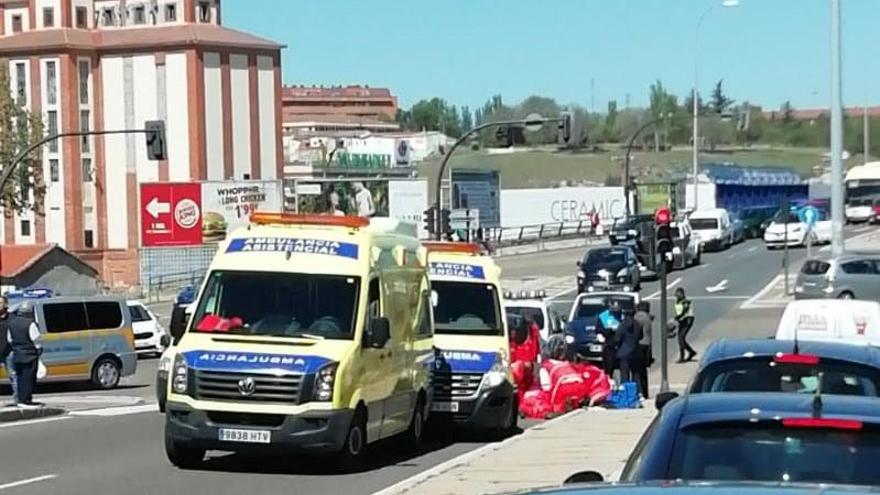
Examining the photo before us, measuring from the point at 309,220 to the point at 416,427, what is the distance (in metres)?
2.98

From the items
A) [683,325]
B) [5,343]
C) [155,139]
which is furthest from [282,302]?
[155,139]

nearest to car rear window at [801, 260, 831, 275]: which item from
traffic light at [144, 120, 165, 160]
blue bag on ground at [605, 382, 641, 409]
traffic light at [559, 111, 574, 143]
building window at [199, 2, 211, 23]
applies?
traffic light at [559, 111, 574, 143]

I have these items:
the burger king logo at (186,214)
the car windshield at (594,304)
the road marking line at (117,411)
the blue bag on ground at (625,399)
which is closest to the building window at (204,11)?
the burger king logo at (186,214)

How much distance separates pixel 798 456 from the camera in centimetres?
646

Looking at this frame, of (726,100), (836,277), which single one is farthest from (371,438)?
(726,100)

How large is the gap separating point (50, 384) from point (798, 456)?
28.7m

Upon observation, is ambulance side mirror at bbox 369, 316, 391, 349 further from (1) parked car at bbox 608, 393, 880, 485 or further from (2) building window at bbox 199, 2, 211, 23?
(2) building window at bbox 199, 2, 211, 23

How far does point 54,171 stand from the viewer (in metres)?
95.4

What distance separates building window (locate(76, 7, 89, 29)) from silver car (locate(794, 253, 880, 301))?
6149cm

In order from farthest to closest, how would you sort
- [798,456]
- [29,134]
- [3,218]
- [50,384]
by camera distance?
[3,218]
[29,134]
[50,384]
[798,456]

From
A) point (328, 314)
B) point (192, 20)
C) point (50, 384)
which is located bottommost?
point (50, 384)

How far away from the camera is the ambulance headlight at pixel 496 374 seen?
20.7m

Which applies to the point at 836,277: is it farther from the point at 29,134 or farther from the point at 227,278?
the point at 29,134

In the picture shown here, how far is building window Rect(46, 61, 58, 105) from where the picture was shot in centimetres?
9469
